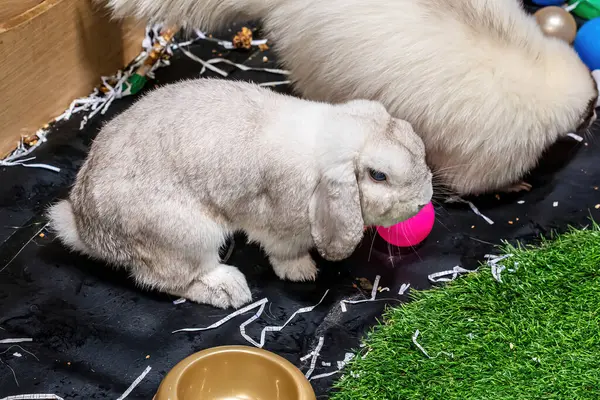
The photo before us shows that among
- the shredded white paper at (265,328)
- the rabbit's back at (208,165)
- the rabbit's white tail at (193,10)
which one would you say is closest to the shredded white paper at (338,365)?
the shredded white paper at (265,328)

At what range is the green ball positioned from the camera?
11.1 feet

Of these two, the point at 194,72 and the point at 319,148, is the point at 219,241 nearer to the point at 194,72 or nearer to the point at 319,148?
the point at 319,148

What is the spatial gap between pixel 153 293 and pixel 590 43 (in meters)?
2.14

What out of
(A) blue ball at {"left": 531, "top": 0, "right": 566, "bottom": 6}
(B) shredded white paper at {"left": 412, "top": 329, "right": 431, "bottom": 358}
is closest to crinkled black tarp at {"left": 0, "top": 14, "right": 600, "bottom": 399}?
(B) shredded white paper at {"left": 412, "top": 329, "right": 431, "bottom": 358}

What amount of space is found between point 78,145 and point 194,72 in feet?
2.18

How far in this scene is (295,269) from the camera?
2340 mm

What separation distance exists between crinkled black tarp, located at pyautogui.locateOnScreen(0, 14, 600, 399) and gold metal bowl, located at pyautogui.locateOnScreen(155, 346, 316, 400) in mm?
213

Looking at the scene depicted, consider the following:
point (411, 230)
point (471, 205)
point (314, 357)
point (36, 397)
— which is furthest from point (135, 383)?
point (471, 205)

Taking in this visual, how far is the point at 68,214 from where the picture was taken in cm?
233

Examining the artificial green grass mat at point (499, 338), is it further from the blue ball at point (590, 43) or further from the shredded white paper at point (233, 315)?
the blue ball at point (590, 43)

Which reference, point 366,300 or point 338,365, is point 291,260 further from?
point 338,365

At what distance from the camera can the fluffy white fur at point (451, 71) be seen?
7.82ft

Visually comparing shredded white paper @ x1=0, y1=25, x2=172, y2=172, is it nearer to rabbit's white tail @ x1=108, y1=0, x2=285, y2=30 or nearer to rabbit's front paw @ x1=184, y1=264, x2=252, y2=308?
rabbit's white tail @ x1=108, y1=0, x2=285, y2=30

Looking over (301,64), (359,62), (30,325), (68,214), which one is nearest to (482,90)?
(359,62)
